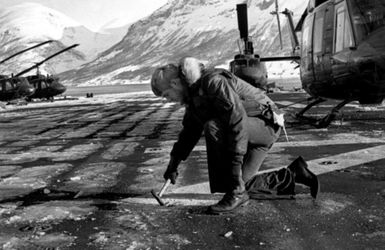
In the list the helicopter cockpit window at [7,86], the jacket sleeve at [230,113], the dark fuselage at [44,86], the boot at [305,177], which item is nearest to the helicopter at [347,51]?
the boot at [305,177]

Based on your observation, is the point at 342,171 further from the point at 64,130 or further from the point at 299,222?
the point at 64,130

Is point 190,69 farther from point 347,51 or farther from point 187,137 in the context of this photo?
point 347,51

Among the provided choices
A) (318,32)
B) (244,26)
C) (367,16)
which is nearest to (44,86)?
(244,26)

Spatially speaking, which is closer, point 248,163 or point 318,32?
point 248,163

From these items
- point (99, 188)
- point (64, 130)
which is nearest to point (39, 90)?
point (64, 130)

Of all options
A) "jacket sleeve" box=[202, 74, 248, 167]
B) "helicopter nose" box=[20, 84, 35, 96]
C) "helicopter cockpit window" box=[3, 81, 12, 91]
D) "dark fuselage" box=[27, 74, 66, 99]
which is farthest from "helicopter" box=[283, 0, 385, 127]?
"dark fuselage" box=[27, 74, 66, 99]

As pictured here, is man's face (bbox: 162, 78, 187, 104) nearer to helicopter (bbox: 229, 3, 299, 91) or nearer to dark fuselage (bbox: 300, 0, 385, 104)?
dark fuselage (bbox: 300, 0, 385, 104)

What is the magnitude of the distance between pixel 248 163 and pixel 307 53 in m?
7.69

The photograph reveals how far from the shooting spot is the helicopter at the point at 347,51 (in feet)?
27.2

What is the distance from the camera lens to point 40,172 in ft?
20.2

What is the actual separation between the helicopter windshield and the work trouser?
17.4 feet

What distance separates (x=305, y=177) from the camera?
428 centimetres

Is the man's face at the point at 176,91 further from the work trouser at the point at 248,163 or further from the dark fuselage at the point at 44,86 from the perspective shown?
the dark fuselage at the point at 44,86

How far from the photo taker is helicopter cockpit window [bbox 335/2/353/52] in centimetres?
895
